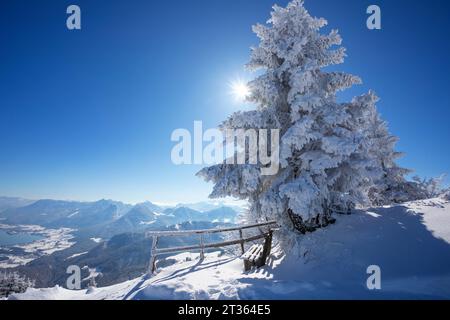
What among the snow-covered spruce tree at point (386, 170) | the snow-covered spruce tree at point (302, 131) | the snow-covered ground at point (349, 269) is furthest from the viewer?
the snow-covered spruce tree at point (386, 170)

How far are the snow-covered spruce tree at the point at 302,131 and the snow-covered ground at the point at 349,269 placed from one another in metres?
1.24

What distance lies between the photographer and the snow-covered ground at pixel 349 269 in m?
6.13

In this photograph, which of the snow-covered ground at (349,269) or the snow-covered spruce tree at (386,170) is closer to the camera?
the snow-covered ground at (349,269)

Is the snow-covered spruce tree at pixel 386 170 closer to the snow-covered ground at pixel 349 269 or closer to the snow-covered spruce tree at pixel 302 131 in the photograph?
the snow-covered ground at pixel 349 269

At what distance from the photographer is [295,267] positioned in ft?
28.1

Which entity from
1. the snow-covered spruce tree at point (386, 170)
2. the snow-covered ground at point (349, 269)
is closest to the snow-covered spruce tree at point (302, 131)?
the snow-covered ground at point (349, 269)

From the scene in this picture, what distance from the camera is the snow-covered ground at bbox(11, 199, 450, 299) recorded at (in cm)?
613

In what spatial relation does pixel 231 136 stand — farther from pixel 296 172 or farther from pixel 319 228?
pixel 319 228

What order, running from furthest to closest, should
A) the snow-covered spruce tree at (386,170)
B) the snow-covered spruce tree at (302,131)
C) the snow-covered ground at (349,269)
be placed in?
1. the snow-covered spruce tree at (386,170)
2. the snow-covered spruce tree at (302,131)
3. the snow-covered ground at (349,269)

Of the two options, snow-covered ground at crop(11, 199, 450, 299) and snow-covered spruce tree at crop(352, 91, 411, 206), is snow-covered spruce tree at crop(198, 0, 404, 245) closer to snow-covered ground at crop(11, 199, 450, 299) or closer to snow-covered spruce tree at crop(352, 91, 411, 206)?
snow-covered ground at crop(11, 199, 450, 299)
